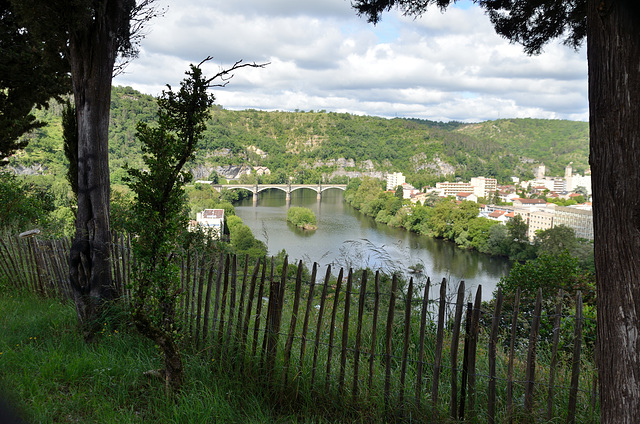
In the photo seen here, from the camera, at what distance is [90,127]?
3559mm

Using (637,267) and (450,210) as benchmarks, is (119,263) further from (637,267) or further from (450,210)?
(450,210)

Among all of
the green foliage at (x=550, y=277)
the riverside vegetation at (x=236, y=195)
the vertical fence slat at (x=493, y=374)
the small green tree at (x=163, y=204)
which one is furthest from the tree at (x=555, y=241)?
the small green tree at (x=163, y=204)

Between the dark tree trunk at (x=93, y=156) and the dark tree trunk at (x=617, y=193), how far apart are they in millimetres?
3177

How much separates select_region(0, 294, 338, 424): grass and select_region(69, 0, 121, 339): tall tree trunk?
0.37 m

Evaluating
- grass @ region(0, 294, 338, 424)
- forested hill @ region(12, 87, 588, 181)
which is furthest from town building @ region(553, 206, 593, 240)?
forested hill @ region(12, 87, 588, 181)

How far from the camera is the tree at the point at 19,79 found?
5.26 meters

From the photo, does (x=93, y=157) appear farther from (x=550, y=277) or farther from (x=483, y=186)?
(x=483, y=186)

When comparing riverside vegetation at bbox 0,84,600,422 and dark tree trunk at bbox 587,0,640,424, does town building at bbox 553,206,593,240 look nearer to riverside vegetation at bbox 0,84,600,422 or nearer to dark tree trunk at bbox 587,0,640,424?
riverside vegetation at bbox 0,84,600,422

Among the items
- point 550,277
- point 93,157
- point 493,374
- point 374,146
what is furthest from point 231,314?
point 374,146

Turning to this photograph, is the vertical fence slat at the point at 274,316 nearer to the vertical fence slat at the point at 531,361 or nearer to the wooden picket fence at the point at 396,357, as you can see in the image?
the wooden picket fence at the point at 396,357

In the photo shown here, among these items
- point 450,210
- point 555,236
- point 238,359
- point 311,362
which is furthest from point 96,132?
point 450,210

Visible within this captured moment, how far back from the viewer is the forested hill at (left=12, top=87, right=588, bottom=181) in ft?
294

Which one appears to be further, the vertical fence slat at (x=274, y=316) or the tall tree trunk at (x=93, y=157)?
the tall tree trunk at (x=93, y=157)

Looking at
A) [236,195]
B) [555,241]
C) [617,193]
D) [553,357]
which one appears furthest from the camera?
[236,195]
